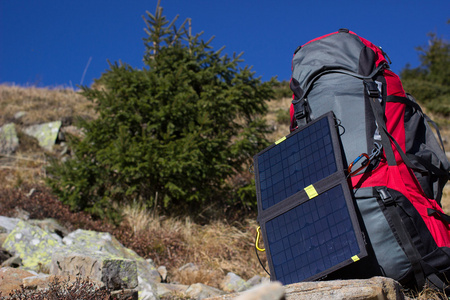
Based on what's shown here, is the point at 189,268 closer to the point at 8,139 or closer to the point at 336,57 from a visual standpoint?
the point at 336,57

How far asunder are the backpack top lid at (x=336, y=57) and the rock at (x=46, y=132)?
28.0 feet

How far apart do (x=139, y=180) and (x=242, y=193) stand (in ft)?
5.38

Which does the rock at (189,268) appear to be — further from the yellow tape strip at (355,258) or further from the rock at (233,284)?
the yellow tape strip at (355,258)

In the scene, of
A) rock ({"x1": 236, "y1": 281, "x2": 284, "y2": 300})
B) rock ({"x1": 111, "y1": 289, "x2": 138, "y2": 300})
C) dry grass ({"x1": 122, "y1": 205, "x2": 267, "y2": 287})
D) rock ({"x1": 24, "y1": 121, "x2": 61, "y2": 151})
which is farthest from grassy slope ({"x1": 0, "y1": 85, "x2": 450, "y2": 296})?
rock ({"x1": 236, "y1": 281, "x2": 284, "y2": 300})

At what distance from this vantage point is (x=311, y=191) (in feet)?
8.82

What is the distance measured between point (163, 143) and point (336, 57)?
13.6 feet

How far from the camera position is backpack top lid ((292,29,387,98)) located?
3037 millimetres

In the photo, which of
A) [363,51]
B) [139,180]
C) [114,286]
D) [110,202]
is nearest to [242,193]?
[139,180]

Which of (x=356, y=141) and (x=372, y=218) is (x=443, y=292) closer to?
(x=372, y=218)

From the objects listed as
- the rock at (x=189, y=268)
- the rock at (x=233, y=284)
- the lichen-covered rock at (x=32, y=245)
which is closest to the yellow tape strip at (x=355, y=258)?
the rock at (x=233, y=284)

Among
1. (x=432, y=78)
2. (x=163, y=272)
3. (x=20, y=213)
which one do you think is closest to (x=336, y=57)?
(x=163, y=272)

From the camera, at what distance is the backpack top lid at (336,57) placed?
9.96 ft

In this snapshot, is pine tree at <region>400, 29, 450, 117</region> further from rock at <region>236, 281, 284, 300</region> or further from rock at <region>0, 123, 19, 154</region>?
rock at <region>236, 281, 284, 300</region>

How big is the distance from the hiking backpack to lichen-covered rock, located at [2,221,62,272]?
3.10 meters
